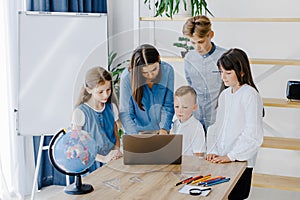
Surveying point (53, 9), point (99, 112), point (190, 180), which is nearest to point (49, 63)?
point (53, 9)

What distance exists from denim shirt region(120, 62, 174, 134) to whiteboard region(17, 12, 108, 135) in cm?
89

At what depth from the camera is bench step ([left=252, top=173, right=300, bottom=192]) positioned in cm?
321

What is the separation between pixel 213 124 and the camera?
2.25 metres

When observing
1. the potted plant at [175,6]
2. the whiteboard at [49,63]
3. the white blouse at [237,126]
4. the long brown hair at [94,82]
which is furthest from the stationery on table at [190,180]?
the potted plant at [175,6]

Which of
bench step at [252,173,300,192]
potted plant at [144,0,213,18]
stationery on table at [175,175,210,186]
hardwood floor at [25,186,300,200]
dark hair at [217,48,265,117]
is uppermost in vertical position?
potted plant at [144,0,213,18]

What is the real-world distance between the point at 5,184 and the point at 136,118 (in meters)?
Result: 1.67

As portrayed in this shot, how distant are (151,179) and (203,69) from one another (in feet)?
1.88

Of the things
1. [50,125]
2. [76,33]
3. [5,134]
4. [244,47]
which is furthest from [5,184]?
[244,47]

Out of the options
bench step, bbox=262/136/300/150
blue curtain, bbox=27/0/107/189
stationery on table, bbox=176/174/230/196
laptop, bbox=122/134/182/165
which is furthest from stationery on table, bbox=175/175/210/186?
blue curtain, bbox=27/0/107/189

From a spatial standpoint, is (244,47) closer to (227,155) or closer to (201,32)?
(201,32)

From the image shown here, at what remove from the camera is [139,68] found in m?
2.11

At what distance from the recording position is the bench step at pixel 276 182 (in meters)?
3.21

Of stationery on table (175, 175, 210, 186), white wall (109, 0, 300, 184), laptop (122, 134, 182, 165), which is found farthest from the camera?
white wall (109, 0, 300, 184)

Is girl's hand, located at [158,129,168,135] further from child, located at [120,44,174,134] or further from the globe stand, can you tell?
the globe stand
